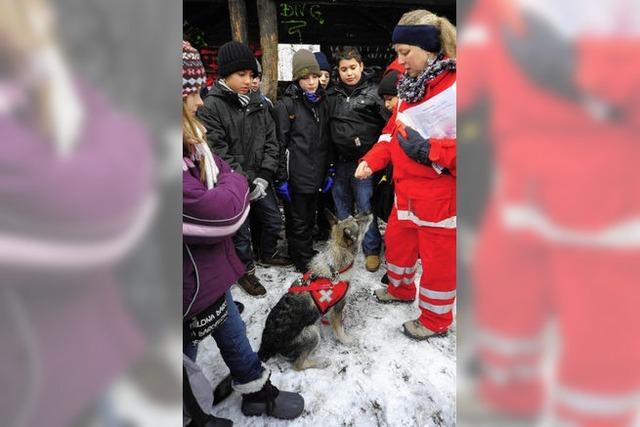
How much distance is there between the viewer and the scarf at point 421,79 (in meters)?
2.44

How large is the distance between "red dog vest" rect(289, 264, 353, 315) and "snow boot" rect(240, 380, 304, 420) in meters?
0.68

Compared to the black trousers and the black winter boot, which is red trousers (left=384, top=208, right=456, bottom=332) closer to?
the black trousers

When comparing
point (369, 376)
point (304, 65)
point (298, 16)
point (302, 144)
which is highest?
point (298, 16)

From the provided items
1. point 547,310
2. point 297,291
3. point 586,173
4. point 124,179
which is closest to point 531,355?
point 547,310

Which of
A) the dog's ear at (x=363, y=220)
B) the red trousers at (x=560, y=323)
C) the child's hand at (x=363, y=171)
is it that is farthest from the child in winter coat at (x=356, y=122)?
→ the red trousers at (x=560, y=323)

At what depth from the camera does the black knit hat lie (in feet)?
10.5

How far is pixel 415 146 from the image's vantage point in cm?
262

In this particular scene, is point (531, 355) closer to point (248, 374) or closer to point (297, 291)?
point (248, 374)

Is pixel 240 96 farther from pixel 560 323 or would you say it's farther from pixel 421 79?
pixel 560 323

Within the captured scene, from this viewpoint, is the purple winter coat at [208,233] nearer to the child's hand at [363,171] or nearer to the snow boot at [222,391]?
the snow boot at [222,391]

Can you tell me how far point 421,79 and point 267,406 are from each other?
2261 millimetres

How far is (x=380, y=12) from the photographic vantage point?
7.49 m

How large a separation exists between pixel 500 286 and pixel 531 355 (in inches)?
6.0

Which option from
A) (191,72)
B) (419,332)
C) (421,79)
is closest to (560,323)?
(191,72)
